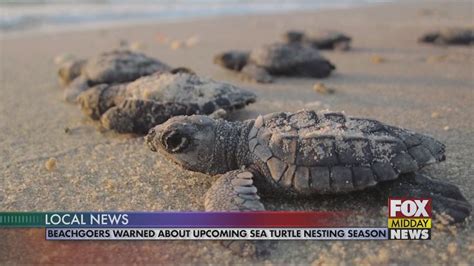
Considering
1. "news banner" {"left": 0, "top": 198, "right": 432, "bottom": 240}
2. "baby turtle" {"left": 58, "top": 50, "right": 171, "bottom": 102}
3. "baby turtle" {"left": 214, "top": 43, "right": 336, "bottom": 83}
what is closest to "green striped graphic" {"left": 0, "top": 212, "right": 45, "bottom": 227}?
"news banner" {"left": 0, "top": 198, "right": 432, "bottom": 240}

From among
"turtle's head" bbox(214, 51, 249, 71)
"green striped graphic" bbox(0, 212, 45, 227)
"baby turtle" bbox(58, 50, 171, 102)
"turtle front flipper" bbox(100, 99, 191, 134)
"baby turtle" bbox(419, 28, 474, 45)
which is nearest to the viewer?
"green striped graphic" bbox(0, 212, 45, 227)

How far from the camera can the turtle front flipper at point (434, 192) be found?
8.94 ft

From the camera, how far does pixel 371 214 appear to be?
2.89 m

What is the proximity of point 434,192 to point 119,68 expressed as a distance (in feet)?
13.3

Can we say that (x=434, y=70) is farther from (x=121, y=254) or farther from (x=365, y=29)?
(x=121, y=254)

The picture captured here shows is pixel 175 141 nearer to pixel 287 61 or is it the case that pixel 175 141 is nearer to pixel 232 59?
pixel 287 61

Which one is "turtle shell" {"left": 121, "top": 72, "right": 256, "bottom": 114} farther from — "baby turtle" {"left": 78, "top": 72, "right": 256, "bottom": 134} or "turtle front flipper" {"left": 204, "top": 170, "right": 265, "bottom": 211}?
"turtle front flipper" {"left": 204, "top": 170, "right": 265, "bottom": 211}

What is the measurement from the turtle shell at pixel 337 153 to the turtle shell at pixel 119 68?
10.5ft

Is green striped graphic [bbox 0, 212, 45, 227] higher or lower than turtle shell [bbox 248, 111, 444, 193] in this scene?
lower

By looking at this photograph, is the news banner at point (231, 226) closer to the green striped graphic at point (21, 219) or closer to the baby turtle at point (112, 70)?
the green striped graphic at point (21, 219)

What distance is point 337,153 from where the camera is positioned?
9.20ft

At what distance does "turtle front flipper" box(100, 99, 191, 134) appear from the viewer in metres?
4.36

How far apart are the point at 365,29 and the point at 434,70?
→ 4658 millimetres

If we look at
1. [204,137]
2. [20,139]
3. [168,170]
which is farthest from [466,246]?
[20,139]
